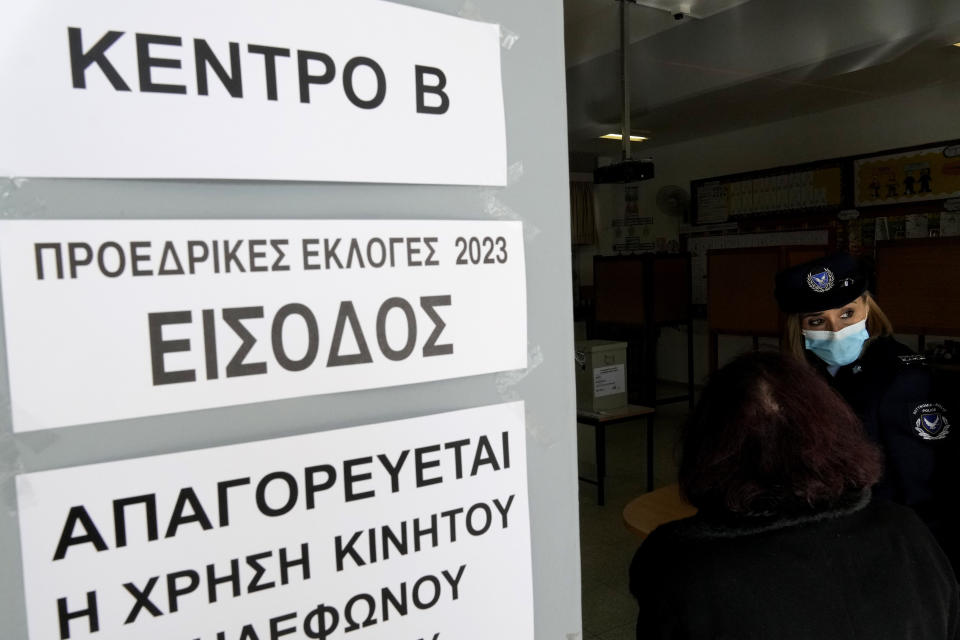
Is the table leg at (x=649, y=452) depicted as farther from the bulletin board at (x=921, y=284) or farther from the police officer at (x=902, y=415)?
the police officer at (x=902, y=415)

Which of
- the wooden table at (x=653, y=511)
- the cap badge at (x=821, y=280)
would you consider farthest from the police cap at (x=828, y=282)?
the wooden table at (x=653, y=511)

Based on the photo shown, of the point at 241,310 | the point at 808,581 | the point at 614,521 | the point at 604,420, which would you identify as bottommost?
the point at 614,521

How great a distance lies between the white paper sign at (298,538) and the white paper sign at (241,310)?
0.05 m

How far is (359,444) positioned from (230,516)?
0.37 ft

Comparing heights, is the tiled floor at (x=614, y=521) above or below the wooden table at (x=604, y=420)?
A: below

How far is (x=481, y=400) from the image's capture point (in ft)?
2.04

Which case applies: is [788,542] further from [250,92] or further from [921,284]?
[921,284]

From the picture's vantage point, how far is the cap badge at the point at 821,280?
199 cm

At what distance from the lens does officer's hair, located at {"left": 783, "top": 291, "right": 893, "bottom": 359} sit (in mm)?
2002

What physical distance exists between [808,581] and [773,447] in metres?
0.20

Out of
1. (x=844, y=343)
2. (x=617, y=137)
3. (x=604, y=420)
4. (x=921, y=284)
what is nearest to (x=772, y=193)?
(x=617, y=137)

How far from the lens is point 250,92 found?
502 millimetres

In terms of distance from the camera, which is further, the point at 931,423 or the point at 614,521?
the point at 614,521

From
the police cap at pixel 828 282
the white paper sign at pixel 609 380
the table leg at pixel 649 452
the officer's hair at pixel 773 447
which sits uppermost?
the police cap at pixel 828 282
